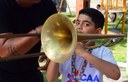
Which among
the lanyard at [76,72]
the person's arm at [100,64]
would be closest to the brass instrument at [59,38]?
the person's arm at [100,64]

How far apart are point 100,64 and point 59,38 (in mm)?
453

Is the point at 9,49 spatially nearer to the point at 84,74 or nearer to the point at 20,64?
the point at 20,64

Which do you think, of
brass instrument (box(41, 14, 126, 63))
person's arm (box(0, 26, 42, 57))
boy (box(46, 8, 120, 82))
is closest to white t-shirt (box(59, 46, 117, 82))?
boy (box(46, 8, 120, 82))

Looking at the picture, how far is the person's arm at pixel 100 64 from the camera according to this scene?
2.06 meters

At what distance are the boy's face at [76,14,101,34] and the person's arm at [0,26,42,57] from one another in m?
0.53

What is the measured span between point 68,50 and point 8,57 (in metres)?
0.31

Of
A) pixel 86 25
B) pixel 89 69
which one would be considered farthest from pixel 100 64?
pixel 86 25

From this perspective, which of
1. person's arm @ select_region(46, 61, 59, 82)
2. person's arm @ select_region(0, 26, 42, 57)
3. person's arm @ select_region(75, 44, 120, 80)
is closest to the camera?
person's arm @ select_region(0, 26, 42, 57)

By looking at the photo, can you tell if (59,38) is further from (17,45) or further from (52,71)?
(52,71)

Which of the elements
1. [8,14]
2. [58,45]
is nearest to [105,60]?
[58,45]

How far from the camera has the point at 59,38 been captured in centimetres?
176

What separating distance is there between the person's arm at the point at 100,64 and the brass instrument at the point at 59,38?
0.29m

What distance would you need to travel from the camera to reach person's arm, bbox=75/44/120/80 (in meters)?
2.06

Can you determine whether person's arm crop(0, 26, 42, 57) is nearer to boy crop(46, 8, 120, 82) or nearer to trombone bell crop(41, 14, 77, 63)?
trombone bell crop(41, 14, 77, 63)
